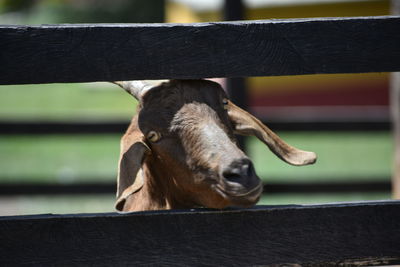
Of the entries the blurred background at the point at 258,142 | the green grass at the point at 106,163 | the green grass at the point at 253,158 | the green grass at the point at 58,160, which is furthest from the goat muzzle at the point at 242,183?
the green grass at the point at 58,160

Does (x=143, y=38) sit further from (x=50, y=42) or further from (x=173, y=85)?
(x=173, y=85)

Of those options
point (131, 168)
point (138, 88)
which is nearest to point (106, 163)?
point (138, 88)

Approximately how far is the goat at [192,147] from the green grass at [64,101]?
15430 millimetres

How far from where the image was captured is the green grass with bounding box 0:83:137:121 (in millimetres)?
20144

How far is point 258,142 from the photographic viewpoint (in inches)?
574

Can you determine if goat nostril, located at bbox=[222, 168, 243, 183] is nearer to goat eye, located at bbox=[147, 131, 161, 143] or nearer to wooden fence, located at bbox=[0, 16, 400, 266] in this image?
wooden fence, located at bbox=[0, 16, 400, 266]

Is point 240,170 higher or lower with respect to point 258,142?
higher

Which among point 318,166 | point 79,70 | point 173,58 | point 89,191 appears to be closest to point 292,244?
point 173,58

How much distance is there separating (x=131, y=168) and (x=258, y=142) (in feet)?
37.7

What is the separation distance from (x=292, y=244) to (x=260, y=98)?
13505 millimetres

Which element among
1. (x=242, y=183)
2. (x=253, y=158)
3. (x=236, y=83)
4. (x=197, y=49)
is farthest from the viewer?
(x=253, y=158)

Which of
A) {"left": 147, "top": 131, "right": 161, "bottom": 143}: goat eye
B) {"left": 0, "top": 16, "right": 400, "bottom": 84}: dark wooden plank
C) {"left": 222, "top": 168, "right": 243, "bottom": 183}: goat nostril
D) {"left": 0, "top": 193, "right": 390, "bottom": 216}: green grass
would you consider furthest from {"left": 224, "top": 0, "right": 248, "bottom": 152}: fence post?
{"left": 0, "top": 16, "right": 400, "bottom": 84}: dark wooden plank

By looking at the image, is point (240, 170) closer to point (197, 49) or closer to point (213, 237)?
point (213, 237)

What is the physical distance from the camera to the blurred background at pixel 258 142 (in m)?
7.77
